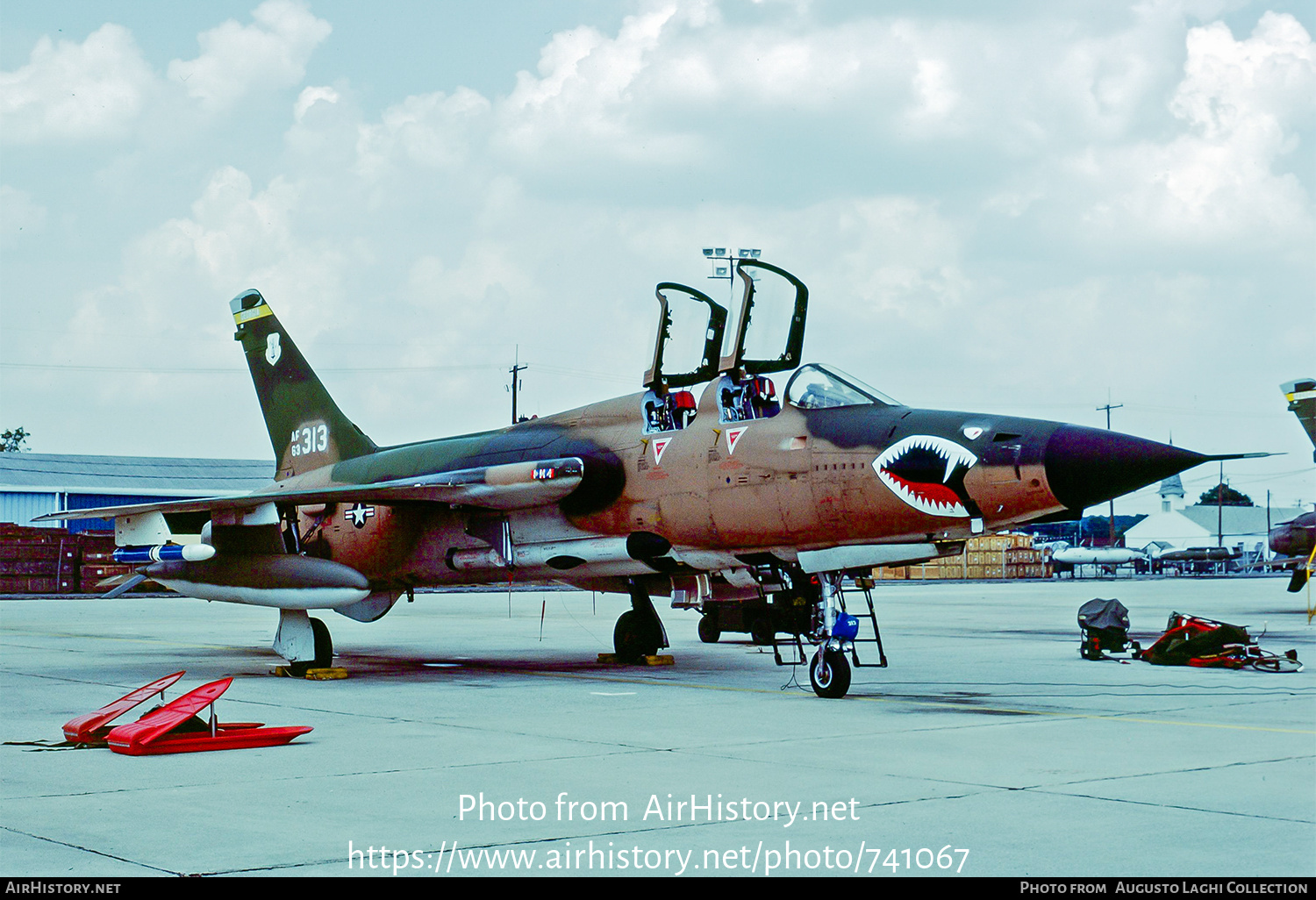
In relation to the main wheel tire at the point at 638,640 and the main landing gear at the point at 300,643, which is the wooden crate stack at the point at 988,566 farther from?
the main landing gear at the point at 300,643

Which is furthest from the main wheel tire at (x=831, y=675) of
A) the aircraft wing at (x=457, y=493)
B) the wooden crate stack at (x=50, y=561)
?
the wooden crate stack at (x=50, y=561)

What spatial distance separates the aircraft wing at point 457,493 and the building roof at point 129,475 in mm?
50468

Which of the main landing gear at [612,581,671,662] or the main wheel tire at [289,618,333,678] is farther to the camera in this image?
the main landing gear at [612,581,671,662]

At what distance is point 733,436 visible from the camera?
11492 millimetres

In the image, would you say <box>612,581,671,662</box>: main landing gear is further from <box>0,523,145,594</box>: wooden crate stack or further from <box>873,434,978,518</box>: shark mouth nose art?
<box>0,523,145,594</box>: wooden crate stack

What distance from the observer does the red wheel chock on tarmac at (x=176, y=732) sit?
300 inches

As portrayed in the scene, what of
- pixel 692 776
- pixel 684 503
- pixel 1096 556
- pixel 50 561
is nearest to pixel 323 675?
pixel 684 503

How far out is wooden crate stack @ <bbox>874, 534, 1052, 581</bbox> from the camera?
66438 mm

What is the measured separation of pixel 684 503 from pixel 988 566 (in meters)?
58.6

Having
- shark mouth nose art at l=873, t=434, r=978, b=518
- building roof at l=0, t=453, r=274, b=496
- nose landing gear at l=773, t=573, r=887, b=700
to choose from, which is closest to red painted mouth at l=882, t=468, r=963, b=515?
shark mouth nose art at l=873, t=434, r=978, b=518

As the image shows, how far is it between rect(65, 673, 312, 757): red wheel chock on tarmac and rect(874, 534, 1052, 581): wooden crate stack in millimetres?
59363

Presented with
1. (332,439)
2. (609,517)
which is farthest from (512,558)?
(332,439)

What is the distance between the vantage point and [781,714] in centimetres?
941
